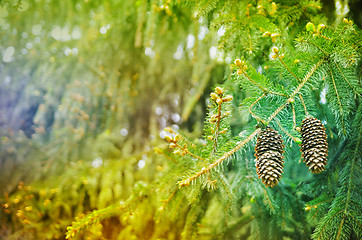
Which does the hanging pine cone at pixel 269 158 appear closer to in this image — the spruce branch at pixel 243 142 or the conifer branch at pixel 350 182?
the spruce branch at pixel 243 142

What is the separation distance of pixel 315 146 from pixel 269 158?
4.9 inches

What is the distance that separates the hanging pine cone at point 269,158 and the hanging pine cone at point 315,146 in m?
0.07

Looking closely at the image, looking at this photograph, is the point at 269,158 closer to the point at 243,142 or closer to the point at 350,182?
the point at 243,142

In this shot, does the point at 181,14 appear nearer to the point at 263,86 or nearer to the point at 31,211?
the point at 263,86

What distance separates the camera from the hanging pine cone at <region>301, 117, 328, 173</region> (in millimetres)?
525

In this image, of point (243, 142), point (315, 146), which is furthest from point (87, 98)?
point (315, 146)

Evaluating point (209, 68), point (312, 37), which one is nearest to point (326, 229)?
point (312, 37)

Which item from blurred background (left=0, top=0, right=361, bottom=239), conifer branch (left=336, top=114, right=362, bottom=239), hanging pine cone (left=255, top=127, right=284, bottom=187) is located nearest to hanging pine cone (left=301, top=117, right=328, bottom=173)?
hanging pine cone (left=255, top=127, right=284, bottom=187)

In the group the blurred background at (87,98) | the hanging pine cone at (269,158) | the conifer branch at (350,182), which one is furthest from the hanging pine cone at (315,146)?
the blurred background at (87,98)

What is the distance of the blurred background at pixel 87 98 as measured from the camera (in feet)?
4.28

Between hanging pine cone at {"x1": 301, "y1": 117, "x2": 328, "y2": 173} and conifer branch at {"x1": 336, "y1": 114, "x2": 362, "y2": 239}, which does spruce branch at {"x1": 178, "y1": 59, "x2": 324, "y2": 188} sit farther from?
conifer branch at {"x1": 336, "y1": 114, "x2": 362, "y2": 239}

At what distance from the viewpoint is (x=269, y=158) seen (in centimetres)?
52

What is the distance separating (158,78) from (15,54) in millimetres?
1089

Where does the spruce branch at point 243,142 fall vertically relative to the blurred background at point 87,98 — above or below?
Result: below
